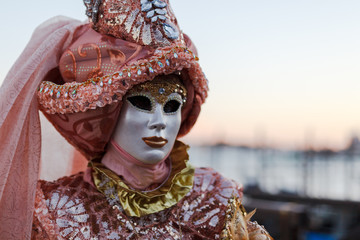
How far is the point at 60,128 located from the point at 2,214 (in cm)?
34

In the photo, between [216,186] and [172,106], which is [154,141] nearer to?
[172,106]

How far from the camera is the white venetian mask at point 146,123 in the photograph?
1322 mm

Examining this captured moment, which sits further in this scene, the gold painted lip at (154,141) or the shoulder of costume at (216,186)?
the shoulder of costume at (216,186)

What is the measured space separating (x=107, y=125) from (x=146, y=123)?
0.44 ft

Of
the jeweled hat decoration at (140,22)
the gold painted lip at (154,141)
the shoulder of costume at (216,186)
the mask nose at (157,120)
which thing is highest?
the jeweled hat decoration at (140,22)

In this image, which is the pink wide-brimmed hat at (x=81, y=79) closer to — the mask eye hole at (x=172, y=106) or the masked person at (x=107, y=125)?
the masked person at (x=107, y=125)

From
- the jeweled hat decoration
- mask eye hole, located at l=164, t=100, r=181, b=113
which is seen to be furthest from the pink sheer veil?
mask eye hole, located at l=164, t=100, r=181, b=113

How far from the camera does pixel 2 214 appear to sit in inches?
49.3

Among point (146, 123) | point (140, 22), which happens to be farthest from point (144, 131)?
point (140, 22)

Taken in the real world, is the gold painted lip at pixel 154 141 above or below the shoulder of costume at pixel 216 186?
above

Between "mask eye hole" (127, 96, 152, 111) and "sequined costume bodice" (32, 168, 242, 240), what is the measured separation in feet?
1.11

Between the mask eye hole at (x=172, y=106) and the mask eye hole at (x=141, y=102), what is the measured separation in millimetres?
72

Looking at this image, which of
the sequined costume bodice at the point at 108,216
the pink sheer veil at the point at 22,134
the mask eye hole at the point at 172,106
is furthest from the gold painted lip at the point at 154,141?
the pink sheer veil at the point at 22,134

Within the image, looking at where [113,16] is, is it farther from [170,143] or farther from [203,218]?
[203,218]
